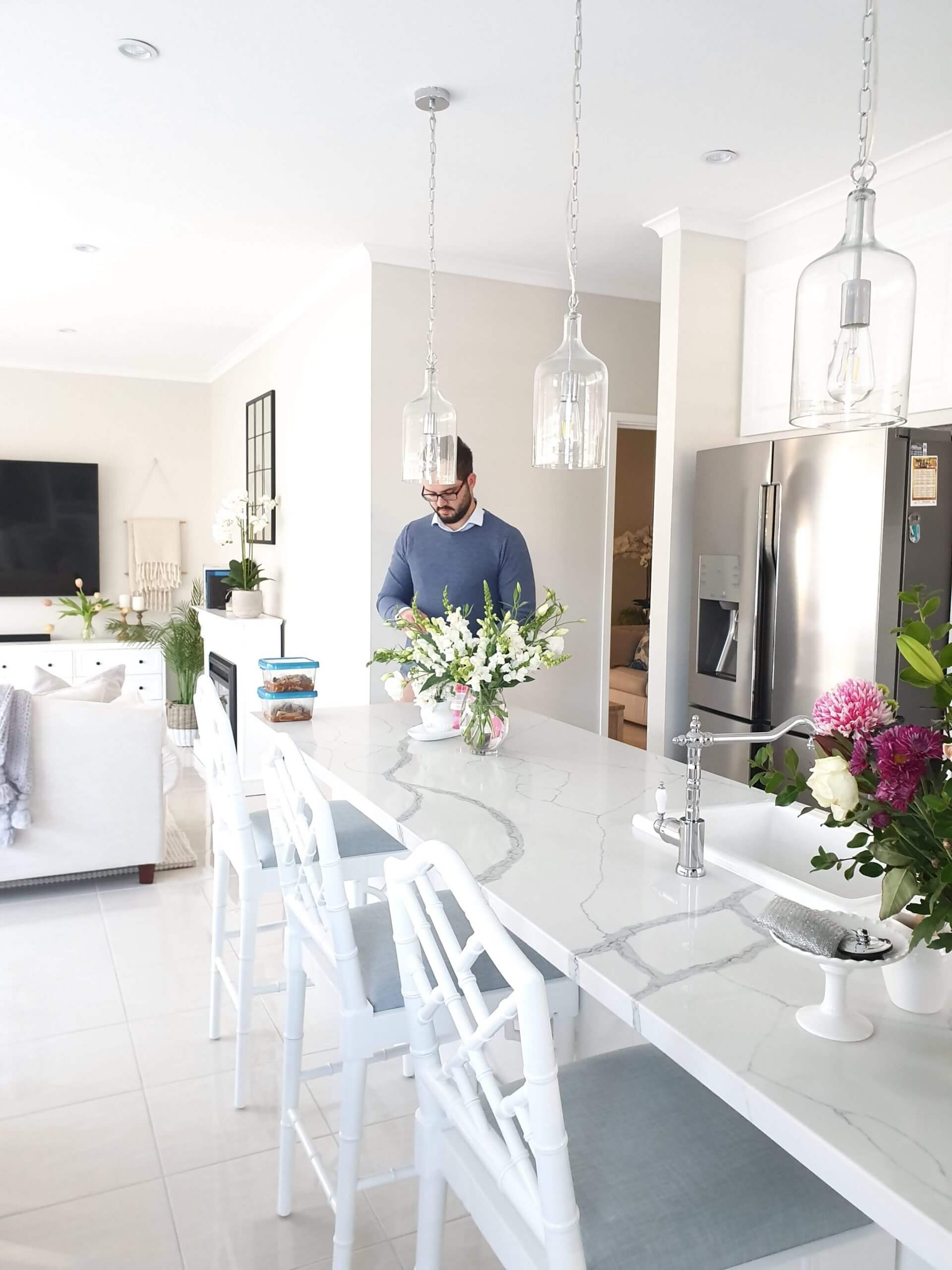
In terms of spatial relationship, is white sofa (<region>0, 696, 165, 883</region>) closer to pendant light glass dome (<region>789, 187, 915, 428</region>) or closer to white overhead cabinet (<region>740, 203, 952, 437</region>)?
white overhead cabinet (<region>740, 203, 952, 437</region>)

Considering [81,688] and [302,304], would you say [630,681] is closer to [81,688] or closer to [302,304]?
[302,304]

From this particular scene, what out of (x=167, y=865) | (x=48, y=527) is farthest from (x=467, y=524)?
(x=48, y=527)

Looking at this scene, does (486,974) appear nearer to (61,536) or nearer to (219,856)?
(219,856)

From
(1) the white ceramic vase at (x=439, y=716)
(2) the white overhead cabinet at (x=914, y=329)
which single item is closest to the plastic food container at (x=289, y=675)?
(1) the white ceramic vase at (x=439, y=716)

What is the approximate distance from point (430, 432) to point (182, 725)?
4.74 m

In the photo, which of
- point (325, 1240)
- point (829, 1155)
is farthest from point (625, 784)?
point (829, 1155)

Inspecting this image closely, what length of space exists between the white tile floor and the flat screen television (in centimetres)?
436

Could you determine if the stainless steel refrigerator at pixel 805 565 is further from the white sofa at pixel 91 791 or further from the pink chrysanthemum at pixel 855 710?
the white sofa at pixel 91 791

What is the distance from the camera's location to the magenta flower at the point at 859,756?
1.09 meters

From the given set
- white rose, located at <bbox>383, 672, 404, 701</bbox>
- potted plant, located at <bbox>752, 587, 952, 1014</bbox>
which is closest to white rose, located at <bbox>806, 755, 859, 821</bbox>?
potted plant, located at <bbox>752, 587, 952, 1014</bbox>

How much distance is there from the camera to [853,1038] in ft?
3.59

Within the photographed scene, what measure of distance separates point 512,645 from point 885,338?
3.65ft

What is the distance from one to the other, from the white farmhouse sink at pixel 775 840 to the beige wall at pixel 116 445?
6.45m

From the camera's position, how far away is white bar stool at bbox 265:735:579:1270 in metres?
1.69
